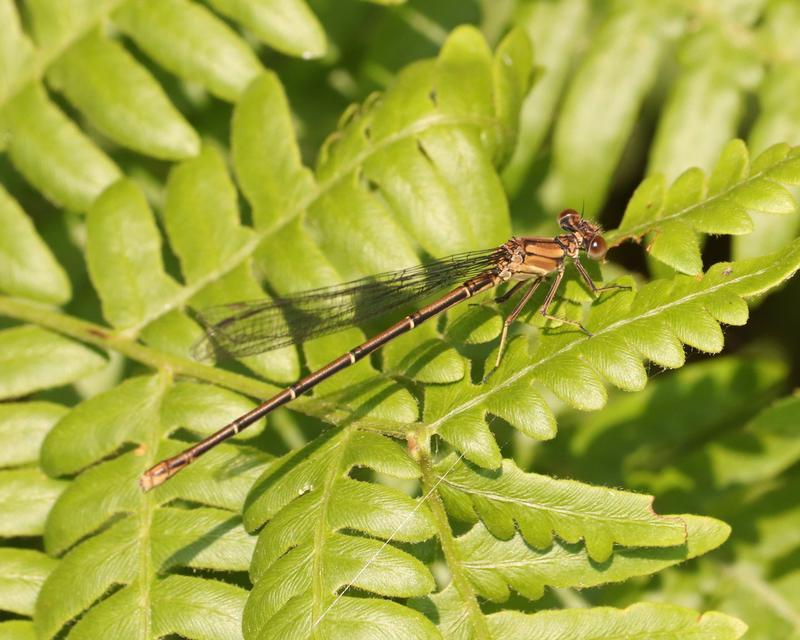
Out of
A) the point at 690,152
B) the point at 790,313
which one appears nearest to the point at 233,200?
the point at 690,152

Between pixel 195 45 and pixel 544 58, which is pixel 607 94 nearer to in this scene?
pixel 544 58

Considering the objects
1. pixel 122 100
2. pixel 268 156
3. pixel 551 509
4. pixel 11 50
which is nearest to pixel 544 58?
pixel 268 156

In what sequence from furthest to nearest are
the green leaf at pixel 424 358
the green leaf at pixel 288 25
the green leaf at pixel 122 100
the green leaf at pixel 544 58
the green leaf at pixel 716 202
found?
1. the green leaf at pixel 544 58
2. the green leaf at pixel 122 100
3. the green leaf at pixel 288 25
4. the green leaf at pixel 424 358
5. the green leaf at pixel 716 202

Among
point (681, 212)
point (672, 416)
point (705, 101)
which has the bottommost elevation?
point (681, 212)

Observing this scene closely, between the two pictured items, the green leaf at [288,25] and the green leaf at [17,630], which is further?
the green leaf at [288,25]

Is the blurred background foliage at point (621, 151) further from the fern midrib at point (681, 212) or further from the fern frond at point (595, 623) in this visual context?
the fern frond at point (595, 623)

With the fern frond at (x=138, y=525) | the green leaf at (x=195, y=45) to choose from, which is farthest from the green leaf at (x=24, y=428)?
the green leaf at (x=195, y=45)

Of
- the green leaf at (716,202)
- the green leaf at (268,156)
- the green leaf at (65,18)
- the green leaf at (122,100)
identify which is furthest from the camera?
the green leaf at (65,18)
